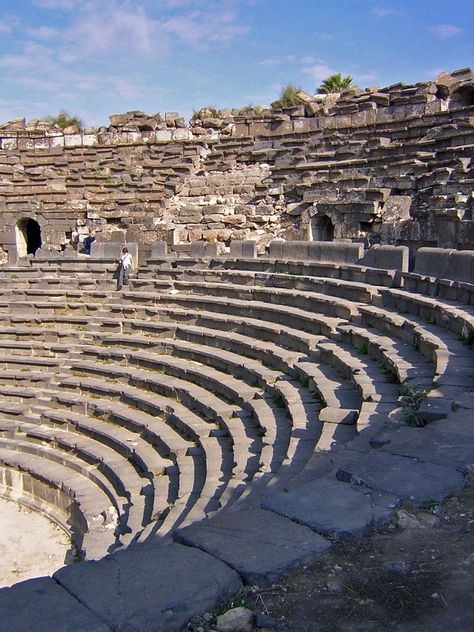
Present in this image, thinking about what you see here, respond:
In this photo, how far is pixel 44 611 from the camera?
291 centimetres

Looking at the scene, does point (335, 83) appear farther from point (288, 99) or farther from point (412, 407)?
point (412, 407)

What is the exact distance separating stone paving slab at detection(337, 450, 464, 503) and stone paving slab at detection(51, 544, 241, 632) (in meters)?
1.28

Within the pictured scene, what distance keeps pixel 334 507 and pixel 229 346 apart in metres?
7.59

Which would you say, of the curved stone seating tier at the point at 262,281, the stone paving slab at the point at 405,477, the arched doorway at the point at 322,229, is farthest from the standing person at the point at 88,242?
the stone paving slab at the point at 405,477

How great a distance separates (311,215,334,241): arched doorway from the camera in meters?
15.5

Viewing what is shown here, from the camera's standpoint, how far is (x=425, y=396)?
5723mm

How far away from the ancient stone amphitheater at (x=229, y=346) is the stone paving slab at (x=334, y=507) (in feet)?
0.05

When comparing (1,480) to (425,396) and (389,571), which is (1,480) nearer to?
(425,396)

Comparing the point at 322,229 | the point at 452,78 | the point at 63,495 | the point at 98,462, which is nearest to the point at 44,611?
the point at 63,495

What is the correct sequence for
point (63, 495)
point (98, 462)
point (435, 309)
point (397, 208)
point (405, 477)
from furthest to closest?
point (397, 208) < point (98, 462) < point (63, 495) < point (435, 309) < point (405, 477)

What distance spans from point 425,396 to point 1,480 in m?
7.50

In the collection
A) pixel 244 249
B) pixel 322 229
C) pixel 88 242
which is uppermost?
pixel 322 229

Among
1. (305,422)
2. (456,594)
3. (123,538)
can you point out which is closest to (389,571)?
(456,594)

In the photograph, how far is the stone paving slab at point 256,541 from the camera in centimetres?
321
